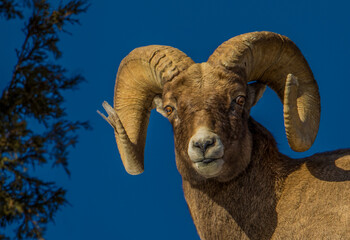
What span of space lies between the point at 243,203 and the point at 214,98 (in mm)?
1274

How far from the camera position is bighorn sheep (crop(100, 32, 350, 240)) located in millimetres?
6133

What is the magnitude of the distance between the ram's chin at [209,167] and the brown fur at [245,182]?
209mm

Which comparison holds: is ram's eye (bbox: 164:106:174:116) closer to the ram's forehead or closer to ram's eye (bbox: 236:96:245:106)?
the ram's forehead

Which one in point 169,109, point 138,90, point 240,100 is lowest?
point 240,100

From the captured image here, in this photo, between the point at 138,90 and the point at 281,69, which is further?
the point at 138,90

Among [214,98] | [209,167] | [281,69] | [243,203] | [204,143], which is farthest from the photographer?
[281,69]

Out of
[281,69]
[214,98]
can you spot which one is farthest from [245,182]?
[281,69]

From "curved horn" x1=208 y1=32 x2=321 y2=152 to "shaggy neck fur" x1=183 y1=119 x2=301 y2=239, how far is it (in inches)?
19.7

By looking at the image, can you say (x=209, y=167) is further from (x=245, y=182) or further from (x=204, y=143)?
Result: (x=245, y=182)

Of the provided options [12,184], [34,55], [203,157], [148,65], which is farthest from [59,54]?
[148,65]

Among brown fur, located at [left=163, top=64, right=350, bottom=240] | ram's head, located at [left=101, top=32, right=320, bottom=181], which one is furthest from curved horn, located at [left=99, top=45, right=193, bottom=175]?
brown fur, located at [left=163, top=64, right=350, bottom=240]

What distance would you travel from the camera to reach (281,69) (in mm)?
7250

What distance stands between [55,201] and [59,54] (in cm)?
127

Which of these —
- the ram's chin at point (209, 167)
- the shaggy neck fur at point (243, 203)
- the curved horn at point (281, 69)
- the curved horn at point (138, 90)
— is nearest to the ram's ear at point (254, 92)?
the curved horn at point (281, 69)
